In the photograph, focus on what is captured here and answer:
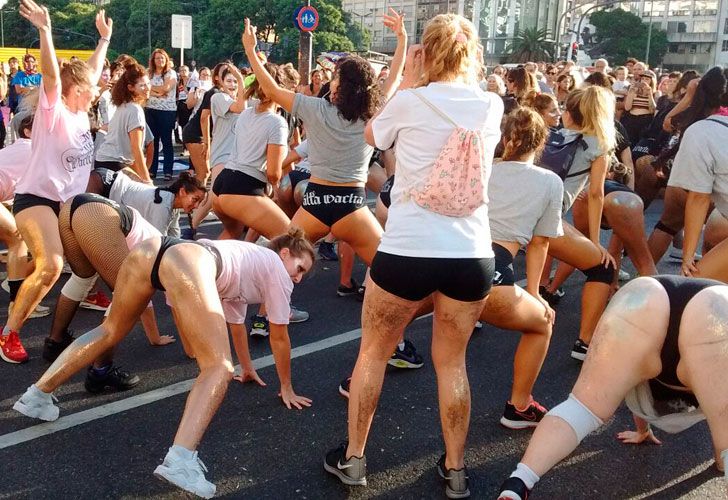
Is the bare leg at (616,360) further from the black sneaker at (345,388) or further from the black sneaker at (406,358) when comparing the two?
the black sneaker at (406,358)

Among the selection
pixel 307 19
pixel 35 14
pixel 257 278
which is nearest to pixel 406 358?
pixel 257 278

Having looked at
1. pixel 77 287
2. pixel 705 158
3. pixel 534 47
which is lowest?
pixel 77 287

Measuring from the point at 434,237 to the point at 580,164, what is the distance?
2.44 m

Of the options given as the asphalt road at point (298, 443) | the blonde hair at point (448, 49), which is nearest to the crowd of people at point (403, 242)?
the blonde hair at point (448, 49)

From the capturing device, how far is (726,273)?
13.7 ft

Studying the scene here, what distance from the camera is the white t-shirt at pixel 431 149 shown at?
8.59ft

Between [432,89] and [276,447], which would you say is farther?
[276,447]

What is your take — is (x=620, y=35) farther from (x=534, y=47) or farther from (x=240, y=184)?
(x=240, y=184)

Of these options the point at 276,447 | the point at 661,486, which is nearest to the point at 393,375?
the point at 276,447

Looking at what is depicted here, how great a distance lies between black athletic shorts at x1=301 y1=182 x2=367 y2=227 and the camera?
4.42 meters

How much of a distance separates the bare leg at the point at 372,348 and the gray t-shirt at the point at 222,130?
406 centimetres

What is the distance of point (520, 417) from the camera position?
3605 millimetres

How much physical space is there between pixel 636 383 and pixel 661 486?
0.87m

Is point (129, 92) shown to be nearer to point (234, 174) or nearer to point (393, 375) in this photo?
point (234, 174)
